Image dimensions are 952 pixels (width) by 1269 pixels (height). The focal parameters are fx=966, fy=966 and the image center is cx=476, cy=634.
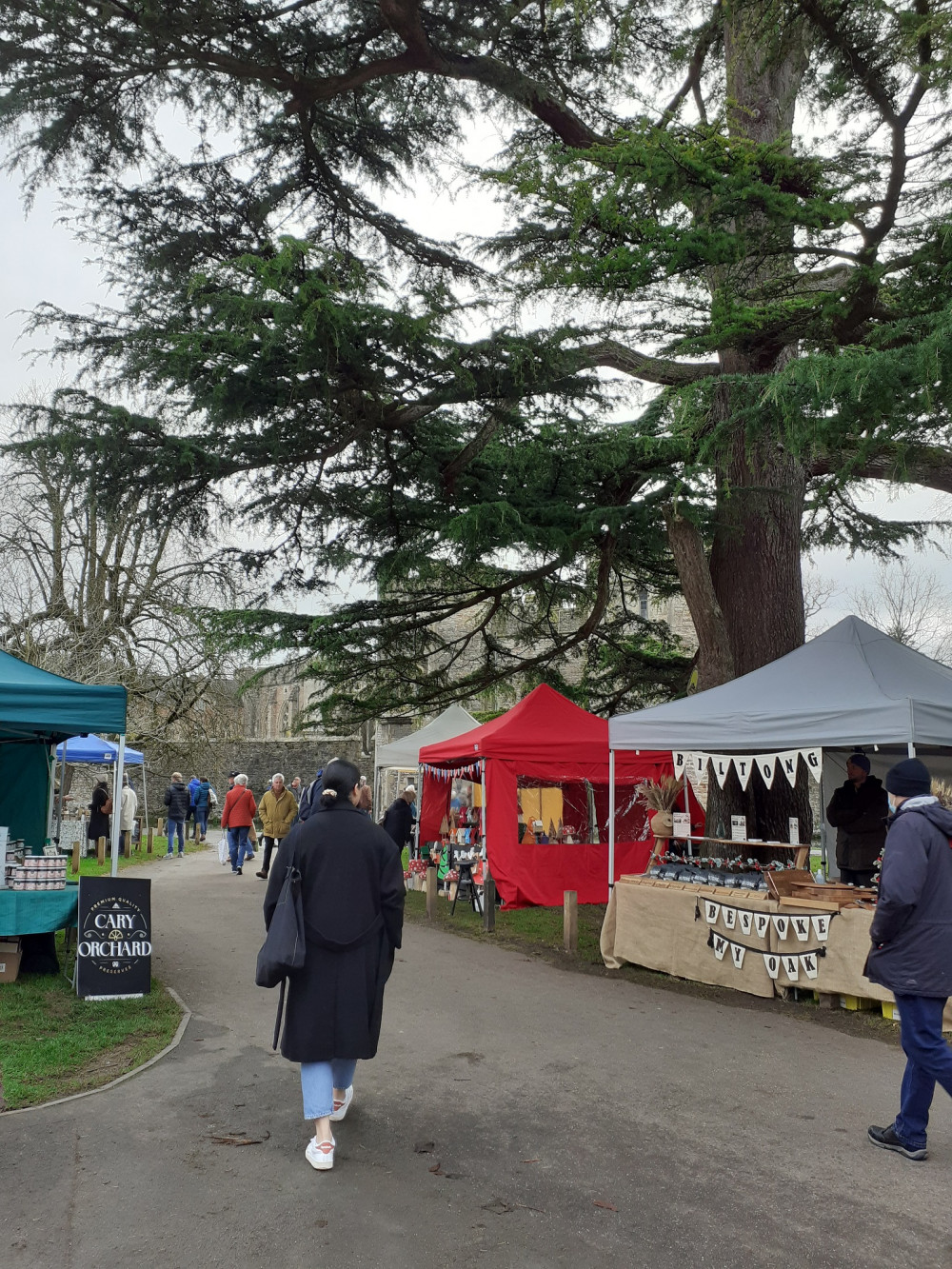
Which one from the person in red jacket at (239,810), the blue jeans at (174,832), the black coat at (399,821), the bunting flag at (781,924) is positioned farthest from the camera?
the blue jeans at (174,832)

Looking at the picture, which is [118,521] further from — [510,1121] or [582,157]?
[510,1121]

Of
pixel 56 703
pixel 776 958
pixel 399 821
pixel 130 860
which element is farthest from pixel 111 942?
pixel 130 860

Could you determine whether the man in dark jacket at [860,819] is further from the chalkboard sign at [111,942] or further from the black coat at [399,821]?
the chalkboard sign at [111,942]

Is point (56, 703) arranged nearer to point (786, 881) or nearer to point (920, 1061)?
point (786, 881)

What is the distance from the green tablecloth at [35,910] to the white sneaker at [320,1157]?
389 cm

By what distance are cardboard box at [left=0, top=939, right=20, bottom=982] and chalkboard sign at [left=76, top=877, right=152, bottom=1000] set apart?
2.53ft

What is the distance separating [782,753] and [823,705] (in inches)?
29.5

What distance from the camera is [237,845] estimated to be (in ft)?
55.9

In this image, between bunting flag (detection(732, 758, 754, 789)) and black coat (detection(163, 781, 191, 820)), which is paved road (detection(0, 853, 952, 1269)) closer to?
bunting flag (detection(732, 758, 754, 789))

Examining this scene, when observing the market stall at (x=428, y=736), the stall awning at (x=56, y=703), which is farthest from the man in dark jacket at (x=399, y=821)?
the stall awning at (x=56, y=703)

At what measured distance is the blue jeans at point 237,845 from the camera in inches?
667

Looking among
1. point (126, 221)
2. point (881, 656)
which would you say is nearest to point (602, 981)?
point (881, 656)

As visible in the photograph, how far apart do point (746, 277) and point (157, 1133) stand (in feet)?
25.2

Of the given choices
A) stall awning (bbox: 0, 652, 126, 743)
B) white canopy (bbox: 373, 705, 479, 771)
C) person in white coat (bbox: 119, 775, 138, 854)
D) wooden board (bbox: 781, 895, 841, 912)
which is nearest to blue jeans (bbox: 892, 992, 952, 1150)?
wooden board (bbox: 781, 895, 841, 912)
